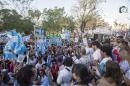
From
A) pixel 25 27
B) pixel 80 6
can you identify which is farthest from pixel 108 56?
pixel 25 27

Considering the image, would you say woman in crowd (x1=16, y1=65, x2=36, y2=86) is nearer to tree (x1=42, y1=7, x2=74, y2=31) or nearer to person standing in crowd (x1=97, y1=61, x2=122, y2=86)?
person standing in crowd (x1=97, y1=61, x2=122, y2=86)

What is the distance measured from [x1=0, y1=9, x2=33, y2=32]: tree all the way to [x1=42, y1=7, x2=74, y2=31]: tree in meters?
11.0

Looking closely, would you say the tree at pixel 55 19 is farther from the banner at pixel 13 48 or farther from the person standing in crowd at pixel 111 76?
the person standing in crowd at pixel 111 76

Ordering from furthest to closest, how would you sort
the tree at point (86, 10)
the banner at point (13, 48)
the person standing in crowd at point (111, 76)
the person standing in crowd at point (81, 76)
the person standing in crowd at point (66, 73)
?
the tree at point (86, 10) → the banner at point (13, 48) → the person standing in crowd at point (66, 73) → the person standing in crowd at point (81, 76) → the person standing in crowd at point (111, 76)

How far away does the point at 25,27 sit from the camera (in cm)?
7212

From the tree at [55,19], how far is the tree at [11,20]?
11018 mm

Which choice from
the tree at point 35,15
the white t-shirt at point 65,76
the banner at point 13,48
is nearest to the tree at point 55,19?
the tree at point 35,15

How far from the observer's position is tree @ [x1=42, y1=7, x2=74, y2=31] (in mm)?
80875

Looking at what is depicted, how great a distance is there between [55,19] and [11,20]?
17081 millimetres

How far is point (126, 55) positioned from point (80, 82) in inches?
84.0

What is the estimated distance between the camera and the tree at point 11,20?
6769 centimetres

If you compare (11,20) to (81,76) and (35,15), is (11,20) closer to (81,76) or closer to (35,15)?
(35,15)

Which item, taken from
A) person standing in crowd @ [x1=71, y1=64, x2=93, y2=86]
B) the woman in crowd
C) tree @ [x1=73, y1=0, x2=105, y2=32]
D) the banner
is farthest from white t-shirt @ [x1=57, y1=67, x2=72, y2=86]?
tree @ [x1=73, y1=0, x2=105, y2=32]

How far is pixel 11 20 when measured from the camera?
69.9 meters
